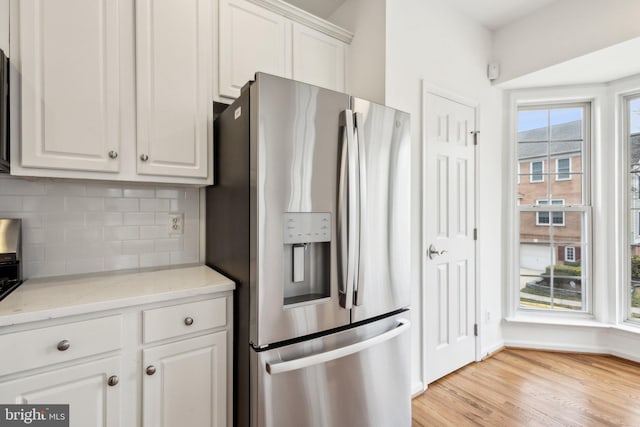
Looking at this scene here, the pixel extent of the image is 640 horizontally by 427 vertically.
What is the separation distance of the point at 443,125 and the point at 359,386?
6.11 ft

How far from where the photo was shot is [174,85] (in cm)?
152

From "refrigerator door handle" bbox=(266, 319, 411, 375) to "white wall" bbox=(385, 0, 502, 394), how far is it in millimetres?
638

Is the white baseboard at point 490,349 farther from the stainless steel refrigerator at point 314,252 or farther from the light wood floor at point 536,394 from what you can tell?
the stainless steel refrigerator at point 314,252

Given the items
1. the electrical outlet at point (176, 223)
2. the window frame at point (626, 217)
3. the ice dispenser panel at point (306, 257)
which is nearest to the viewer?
the ice dispenser panel at point (306, 257)

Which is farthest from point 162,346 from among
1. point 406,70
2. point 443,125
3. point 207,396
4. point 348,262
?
point 443,125

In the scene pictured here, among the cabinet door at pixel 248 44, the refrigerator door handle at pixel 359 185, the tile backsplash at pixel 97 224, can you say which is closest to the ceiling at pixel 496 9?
the cabinet door at pixel 248 44

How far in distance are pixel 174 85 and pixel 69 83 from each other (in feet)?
1.32

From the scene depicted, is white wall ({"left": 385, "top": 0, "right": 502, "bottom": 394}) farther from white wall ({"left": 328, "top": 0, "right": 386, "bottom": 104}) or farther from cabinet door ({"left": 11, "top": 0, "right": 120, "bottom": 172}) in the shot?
cabinet door ({"left": 11, "top": 0, "right": 120, "bottom": 172})

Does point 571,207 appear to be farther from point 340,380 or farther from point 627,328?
point 340,380

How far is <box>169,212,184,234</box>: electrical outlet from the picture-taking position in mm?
1800

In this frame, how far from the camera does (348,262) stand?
1.38m

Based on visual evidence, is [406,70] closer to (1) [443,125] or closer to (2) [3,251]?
(1) [443,125]

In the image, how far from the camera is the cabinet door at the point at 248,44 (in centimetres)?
167

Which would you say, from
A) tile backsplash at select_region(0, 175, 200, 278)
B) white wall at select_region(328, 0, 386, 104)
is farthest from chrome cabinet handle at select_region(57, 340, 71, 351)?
white wall at select_region(328, 0, 386, 104)
